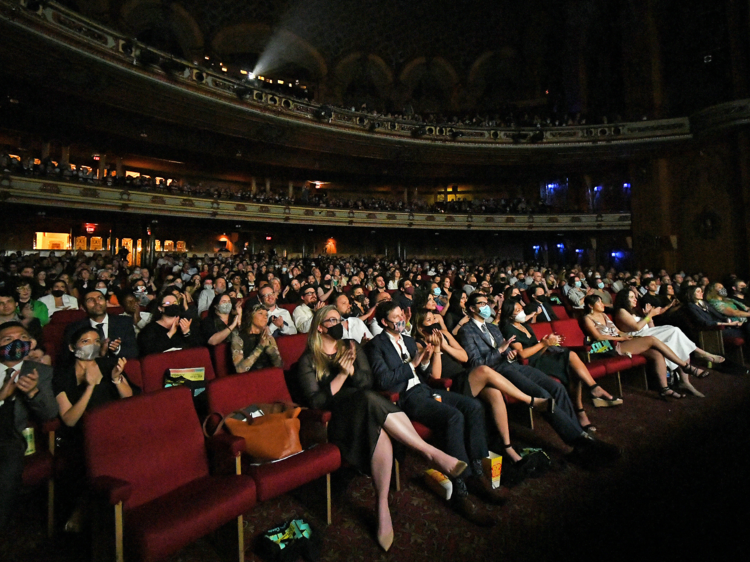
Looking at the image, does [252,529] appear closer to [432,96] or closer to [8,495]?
[8,495]

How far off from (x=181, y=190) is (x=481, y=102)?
17.3 m

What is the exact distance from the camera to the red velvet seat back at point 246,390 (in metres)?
2.37

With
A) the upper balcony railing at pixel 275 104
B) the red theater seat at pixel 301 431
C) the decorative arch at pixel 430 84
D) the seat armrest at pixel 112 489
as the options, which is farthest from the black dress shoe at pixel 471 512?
the decorative arch at pixel 430 84

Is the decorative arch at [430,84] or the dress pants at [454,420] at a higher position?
the decorative arch at [430,84]

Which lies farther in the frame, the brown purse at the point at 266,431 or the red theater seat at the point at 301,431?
the brown purse at the point at 266,431

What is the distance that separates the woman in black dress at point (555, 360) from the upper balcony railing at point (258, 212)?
43.2 feet

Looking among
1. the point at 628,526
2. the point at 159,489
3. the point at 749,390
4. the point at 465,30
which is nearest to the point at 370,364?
the point at 159,489

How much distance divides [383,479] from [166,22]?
20.5 m

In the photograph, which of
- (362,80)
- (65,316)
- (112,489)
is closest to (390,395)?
(112,489)

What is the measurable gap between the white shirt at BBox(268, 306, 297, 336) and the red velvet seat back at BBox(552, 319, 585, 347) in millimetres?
2811

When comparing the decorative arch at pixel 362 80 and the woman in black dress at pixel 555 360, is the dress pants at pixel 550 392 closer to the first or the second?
the woman in black dress at pixel 555 360

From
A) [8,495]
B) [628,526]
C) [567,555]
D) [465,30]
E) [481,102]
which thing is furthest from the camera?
[481,102]

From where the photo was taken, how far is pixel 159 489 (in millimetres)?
1910

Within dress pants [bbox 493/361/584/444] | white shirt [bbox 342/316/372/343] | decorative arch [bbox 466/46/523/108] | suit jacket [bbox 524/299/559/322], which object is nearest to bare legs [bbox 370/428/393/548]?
dress pants [bbox 493/361/584/444]
